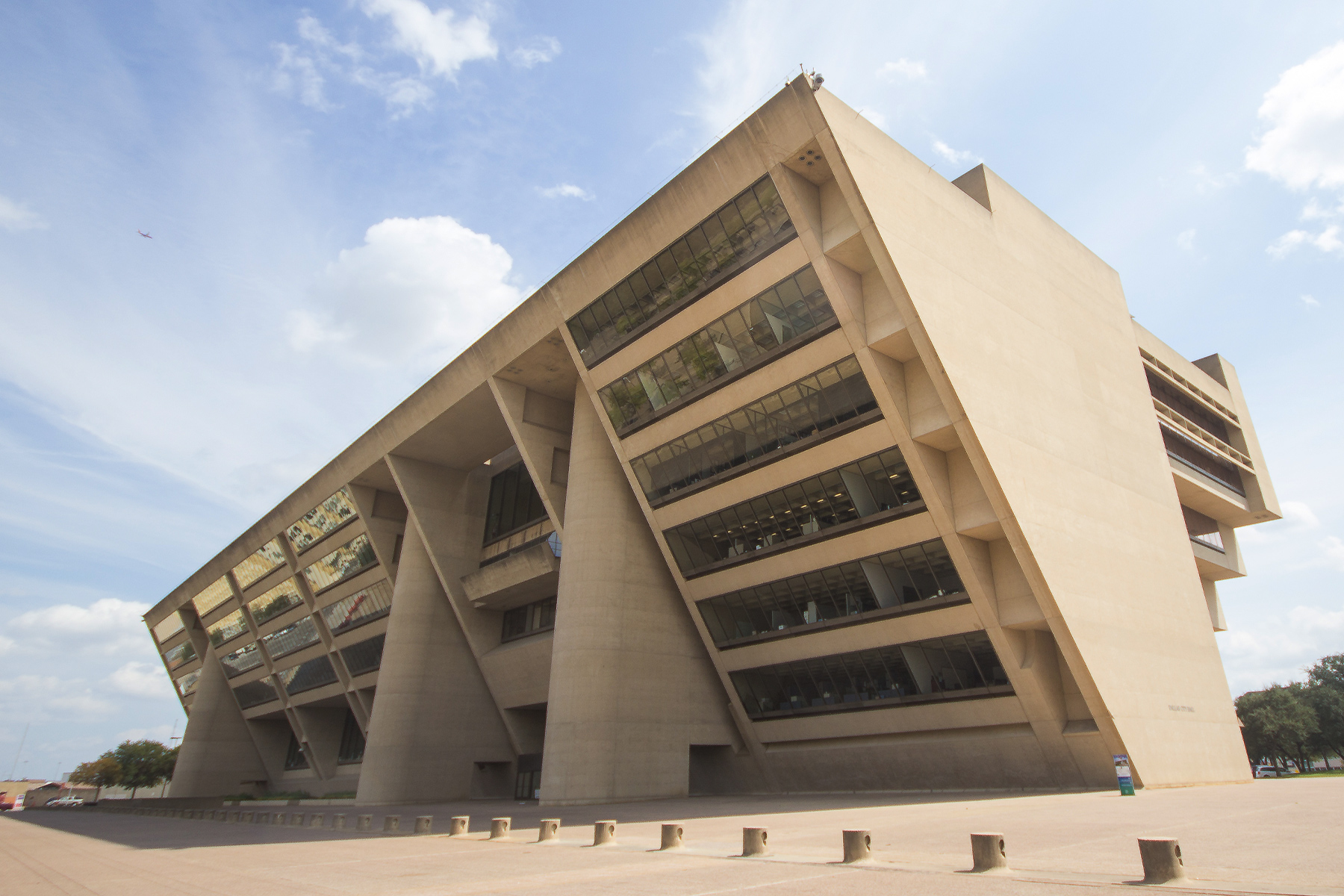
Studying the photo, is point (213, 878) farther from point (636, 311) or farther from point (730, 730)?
point (730, 730)

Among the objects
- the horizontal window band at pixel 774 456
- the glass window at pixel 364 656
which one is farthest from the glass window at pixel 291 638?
the horizontal window band at pixel 774 456

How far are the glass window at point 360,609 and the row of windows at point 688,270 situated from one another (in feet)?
81.8

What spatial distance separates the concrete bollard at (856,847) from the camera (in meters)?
11.2

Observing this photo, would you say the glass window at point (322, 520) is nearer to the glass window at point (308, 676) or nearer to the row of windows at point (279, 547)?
the row of windows at point (279, 547)

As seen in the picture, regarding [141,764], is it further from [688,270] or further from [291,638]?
[688,270]

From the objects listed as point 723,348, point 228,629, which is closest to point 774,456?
point 723,348

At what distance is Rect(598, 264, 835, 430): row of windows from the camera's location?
1088 inches

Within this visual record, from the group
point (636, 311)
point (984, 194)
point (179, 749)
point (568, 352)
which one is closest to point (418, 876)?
point (636, 311)

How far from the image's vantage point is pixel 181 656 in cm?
7931

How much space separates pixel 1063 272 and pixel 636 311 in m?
19.9

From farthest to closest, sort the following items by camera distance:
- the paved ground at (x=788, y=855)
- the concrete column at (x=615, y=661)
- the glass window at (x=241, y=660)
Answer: the glass window at (x=241, y=660) < the concrete column at (x=615, y=661) < the paved ground at (x=788, y=855)

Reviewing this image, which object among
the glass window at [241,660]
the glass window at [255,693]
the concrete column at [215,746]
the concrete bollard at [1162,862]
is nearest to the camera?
the concrete bollard at [1162,862]

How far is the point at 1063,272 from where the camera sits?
36.3m

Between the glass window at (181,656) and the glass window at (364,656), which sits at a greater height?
the glass window at (181,656)
